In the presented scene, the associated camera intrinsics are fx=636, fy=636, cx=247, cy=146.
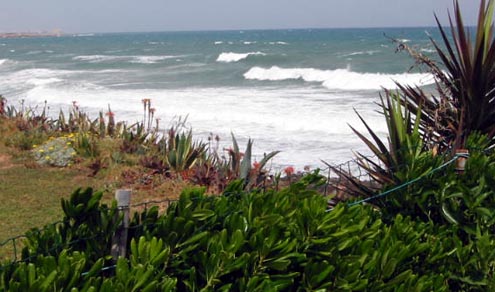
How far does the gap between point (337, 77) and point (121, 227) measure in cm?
3402

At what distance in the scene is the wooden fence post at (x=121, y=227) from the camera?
266 centimetres

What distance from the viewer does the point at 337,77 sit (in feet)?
118

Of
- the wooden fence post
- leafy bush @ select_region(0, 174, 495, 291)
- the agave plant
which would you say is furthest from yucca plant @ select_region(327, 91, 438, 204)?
the wooden fence post

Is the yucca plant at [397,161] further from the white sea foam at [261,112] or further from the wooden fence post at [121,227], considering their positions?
the white sea foam at [261,112]

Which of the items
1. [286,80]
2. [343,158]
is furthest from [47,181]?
[286,80]

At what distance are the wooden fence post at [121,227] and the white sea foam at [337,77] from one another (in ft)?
96.1

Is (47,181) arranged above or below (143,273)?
below

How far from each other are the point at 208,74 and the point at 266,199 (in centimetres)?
3606

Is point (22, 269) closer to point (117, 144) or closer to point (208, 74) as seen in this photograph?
point (117, 144)

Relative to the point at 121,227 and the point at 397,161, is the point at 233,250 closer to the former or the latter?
the point at 121,227

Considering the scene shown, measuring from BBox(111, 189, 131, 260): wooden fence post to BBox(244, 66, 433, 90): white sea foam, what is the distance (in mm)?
29280

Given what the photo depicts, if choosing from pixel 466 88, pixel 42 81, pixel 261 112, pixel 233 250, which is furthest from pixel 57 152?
pixel 42 81

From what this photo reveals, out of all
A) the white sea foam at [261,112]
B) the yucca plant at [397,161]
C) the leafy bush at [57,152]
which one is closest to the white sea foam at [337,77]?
the white sea foam at [261,112]

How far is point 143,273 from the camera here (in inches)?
92.2
